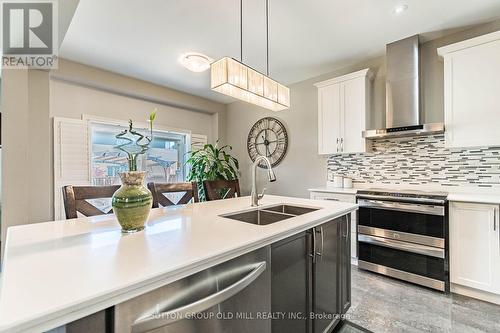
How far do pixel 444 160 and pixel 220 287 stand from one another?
297 centimetres

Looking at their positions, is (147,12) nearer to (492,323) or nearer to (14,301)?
(14,301)

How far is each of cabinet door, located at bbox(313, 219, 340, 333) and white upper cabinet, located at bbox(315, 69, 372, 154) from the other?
1804 millimetres

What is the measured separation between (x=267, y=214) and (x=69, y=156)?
117 inches

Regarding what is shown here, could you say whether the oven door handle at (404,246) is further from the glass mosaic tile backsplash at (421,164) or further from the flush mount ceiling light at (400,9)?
the flush mount ceiling light at (400,9)

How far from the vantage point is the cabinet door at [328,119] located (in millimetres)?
3270

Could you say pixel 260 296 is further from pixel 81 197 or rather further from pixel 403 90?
pixel 403 90

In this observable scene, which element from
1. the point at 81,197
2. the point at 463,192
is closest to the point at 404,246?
the point at 463,192

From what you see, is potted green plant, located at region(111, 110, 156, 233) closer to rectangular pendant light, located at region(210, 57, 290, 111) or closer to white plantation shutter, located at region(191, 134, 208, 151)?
rectangular pendant light, located at region(210, 57, 290, 111)

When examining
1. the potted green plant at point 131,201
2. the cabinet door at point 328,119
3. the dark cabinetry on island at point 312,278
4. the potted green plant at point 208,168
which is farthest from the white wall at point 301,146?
the potted green plant at point 131,201

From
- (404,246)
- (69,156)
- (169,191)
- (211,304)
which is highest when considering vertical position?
(69,156)

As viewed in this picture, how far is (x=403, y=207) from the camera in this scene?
96.4 inches

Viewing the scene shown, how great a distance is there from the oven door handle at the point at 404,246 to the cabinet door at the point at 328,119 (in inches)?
47.2

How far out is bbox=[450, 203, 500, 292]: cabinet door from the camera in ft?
6.71

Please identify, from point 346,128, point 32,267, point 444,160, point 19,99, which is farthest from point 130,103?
point 444,160
